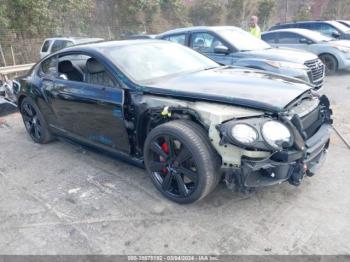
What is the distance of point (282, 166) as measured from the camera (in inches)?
109

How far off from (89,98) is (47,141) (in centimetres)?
173

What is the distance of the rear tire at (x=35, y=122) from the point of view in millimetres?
5023

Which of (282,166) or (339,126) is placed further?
(339,126)

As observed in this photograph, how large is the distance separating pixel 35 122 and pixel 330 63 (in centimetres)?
818

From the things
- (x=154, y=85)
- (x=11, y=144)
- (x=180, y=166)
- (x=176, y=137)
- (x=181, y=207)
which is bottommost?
(x=11, y=144)

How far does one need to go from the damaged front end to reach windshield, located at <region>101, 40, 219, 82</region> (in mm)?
1264

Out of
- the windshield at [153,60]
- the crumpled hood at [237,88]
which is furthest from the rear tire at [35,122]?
the crumpled hood at [237,88]

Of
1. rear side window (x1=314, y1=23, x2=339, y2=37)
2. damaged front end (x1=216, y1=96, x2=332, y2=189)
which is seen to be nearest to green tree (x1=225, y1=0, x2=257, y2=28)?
rear side window (x1=314, y1=23, x2=339, y2=37)

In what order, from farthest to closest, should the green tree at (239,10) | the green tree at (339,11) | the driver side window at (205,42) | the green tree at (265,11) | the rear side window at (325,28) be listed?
1. the green tree at (339,11)
2. the green tree at (265,11)
3. the green tree at (239,10)
4. the rear side window at (325,28)
5. the driver side window at (205,42)

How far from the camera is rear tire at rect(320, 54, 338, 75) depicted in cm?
959

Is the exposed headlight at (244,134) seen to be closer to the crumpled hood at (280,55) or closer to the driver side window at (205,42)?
the crumpled hood at (280,55)

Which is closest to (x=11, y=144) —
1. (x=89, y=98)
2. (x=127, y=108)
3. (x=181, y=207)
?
(x=89, y=98)

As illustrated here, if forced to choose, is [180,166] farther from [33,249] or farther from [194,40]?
[194,40]

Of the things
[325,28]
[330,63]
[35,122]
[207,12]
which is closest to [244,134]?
[35,122]
